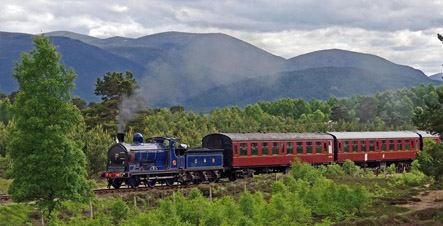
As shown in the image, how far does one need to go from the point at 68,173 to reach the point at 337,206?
15187 millimetres

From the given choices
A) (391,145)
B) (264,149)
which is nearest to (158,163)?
(264,149)

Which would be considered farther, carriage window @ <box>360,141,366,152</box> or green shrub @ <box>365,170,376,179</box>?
carriage window @ <box>360,141,366,152</box>

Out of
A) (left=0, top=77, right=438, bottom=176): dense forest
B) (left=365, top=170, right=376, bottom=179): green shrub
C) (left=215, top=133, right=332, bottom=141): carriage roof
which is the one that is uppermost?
(left=0, top=77, right=438, bottom=176): dense forest

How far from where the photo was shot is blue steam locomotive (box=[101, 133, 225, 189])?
36594 millimetres

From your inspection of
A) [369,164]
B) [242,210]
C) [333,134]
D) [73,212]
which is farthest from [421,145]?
[73,212]

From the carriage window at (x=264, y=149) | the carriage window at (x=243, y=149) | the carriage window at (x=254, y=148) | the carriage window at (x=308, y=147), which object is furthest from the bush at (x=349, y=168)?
the carriage window at (x=243, y=149)

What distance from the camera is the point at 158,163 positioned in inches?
1513

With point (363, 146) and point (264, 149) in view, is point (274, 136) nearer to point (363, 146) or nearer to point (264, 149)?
point (264, 149)

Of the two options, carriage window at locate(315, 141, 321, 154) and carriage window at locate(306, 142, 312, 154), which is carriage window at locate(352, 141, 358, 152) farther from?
carriage window at locate(306, 142, 312, 154)

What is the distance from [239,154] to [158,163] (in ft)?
25.7

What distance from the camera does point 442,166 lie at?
3005 cm

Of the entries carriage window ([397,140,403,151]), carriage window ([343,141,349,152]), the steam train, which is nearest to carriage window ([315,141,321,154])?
the steam train

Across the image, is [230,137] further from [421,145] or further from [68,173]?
[421,145]

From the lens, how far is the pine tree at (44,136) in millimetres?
26375
